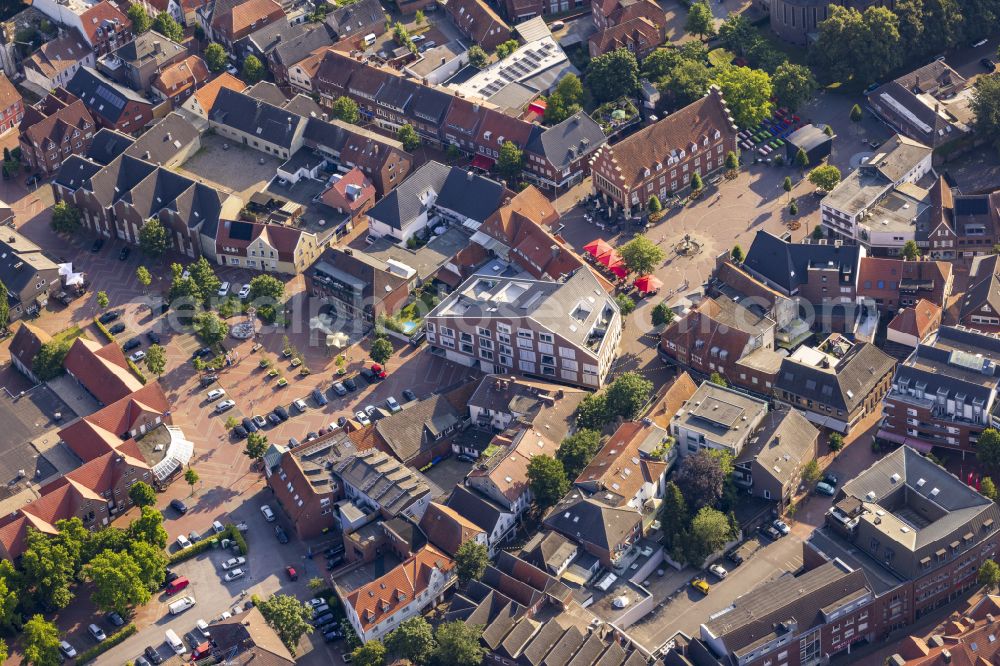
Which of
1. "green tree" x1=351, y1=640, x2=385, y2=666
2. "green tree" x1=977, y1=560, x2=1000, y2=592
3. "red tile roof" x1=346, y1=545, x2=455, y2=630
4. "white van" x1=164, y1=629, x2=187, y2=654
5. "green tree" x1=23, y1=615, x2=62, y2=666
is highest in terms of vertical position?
→ "green tree" x1=977, y1=560, x2=1000, y2=592

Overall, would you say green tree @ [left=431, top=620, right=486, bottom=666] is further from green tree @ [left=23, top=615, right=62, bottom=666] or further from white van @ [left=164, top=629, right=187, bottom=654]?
green tree @ [left=23, top=615, right=62, bottom=666]

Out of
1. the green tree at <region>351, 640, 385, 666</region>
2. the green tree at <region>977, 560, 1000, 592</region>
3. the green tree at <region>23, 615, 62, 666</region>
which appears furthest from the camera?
the green tree at <region>23, 615, 62, 666</region>

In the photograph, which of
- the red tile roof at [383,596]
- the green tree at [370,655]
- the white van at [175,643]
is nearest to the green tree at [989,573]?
the red tile roof at [383,596]

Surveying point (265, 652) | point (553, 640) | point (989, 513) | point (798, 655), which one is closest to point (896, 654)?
point (798, 655)

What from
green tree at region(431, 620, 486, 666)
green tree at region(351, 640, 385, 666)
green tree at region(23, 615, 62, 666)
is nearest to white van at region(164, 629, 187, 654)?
green tree at region(23, 615, 62, 666)

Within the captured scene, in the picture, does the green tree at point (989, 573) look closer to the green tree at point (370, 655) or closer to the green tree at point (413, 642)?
the green tree at point (413, 642)

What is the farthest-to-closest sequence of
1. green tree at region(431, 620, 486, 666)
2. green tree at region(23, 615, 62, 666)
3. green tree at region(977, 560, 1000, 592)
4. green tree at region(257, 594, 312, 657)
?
green tree at region(23, 615, 62, 666)
green tree at region(257, 594, 312, 657)
green tree at region(977, 560, 1000, 592)
green tree at region(431, 620, 486, 666)

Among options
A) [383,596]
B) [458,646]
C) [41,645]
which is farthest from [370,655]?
[41,645]

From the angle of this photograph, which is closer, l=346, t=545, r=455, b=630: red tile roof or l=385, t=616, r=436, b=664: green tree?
l=385, t=616, r=436, b=664: green tree
